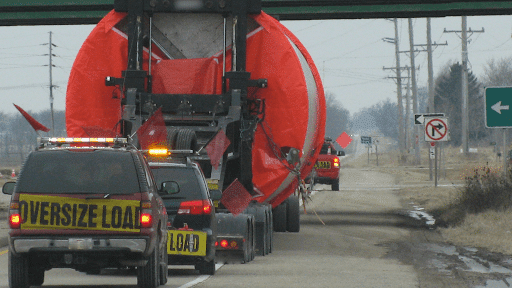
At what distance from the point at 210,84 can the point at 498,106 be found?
8241mm

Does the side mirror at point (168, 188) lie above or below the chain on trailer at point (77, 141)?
below

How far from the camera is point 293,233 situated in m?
22.2

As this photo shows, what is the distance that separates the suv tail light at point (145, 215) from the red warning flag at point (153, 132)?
4193mm

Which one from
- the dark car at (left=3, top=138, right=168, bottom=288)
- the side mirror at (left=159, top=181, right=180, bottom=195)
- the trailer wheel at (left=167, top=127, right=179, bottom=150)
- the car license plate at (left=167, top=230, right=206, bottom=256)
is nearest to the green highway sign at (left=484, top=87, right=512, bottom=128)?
the trailer wheel at (left=167, top=127, right=179, bottom=150)

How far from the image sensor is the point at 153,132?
14.9 metres

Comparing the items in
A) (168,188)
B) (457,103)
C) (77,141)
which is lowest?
(168,188)

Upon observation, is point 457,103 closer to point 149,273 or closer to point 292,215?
point 292,215

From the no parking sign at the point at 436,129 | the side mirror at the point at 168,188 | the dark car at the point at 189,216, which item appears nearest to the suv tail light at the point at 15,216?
the side mirror at the point at 168,188

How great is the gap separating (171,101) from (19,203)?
539cm

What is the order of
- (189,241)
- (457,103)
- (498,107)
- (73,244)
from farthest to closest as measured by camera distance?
(457,103), (498,107), (189,241), (73,244)

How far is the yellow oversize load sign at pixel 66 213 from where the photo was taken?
10.4 m

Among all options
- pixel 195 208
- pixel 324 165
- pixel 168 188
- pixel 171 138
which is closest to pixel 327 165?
pixel 324 165

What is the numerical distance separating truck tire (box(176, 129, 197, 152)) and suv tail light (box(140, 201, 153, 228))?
13.2 feet

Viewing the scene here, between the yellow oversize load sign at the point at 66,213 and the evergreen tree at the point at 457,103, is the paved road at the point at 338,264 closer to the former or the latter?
the yellow oversize load sign at the point at 66,213
